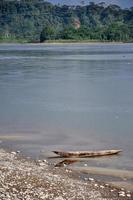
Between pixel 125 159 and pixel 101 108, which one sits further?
pixel 101 108

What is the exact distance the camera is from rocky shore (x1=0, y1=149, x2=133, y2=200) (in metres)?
10.9

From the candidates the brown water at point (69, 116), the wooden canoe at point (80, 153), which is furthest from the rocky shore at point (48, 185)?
the brown water at point (69, 116)

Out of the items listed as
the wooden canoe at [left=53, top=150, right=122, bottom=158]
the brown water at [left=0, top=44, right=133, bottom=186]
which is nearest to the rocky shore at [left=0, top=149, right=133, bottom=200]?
the wooden canoe at [left=53, top=150, right=122, bottom=158]

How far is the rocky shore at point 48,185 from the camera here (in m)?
10.9

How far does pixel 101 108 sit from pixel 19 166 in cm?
1241

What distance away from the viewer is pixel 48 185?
11633 mm

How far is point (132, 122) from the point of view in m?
21.5

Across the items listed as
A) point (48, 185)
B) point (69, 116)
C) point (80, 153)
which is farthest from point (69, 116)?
point (48, 185)

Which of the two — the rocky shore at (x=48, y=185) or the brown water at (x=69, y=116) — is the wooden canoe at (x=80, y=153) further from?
the rocky shore at (x=48, y=185)

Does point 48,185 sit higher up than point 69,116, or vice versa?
point 48,185

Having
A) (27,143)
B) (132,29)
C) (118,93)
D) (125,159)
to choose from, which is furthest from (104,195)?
(132,29)

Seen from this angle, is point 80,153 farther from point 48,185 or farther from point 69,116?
point 69,116

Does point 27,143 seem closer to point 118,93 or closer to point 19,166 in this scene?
point 19,166

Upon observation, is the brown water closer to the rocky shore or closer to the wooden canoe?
the wooden canoe
